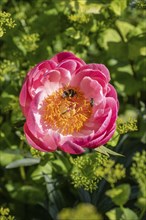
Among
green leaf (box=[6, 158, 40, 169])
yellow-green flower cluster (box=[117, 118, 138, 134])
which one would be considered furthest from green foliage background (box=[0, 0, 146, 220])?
yellow-green flower cluster (box=[117, 118, 138, 134])

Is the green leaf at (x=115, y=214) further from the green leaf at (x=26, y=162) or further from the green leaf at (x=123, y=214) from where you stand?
the green leaf at (x=26, y=162)

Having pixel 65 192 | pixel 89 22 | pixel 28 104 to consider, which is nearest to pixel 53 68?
pixel 28 104

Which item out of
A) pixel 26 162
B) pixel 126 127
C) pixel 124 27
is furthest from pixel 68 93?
pixel 124 27

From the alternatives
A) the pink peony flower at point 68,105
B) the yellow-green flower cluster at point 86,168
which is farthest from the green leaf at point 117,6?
the yellow-green flower cluster at point 86,168

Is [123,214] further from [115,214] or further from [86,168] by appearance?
[86,168]

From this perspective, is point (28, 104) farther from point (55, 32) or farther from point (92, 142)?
point (55, 32)

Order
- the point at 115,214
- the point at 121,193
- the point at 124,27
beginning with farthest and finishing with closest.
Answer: the point at 124,27 < the point at 115,214 < the point at 121,193
